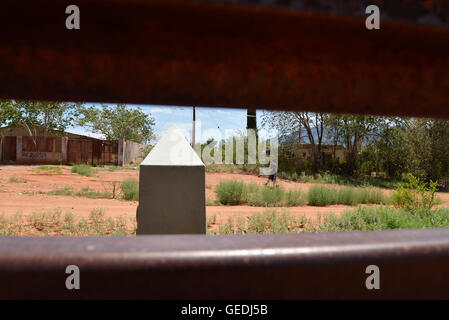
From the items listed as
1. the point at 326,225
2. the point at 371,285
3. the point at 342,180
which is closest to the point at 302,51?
the point at 371,285

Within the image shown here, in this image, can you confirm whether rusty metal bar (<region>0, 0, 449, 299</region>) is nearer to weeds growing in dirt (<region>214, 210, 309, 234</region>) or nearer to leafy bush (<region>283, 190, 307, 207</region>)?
weeds growing in dirt (<region>214, 210, 309, 234</region>)

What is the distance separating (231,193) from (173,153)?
294 inches

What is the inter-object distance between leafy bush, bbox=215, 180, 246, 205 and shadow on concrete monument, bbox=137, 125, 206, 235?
7.36m

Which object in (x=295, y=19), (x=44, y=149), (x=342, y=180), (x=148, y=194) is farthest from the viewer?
(x=44, y=149)

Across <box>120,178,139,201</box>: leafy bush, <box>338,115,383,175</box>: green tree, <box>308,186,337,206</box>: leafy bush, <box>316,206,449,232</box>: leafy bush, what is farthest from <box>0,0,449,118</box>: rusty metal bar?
<box>338,115,383,175</box>: green tree

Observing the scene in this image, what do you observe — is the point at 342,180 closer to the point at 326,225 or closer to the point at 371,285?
the point at 326,225

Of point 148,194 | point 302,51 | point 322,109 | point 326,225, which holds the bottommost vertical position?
point 326,225

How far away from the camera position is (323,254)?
677 mm

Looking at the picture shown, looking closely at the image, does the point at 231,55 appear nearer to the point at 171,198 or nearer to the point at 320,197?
the point at 171,198

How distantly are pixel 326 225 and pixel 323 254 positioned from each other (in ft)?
24.1

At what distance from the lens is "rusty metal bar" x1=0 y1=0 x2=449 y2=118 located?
62 cm

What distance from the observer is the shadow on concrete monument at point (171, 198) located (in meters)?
4.65

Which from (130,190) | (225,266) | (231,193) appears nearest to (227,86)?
(225,266)
